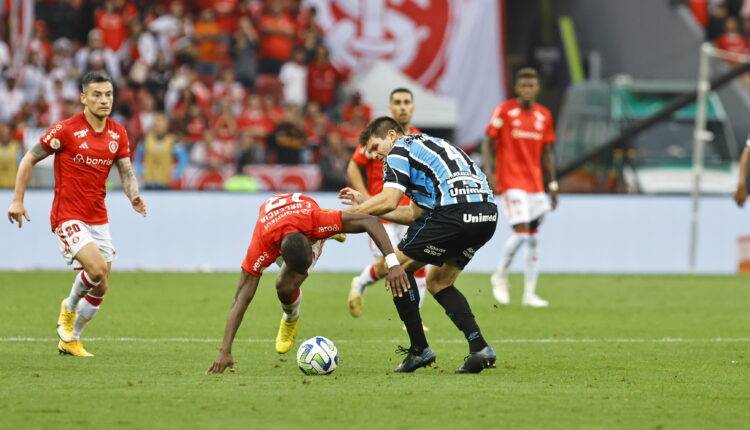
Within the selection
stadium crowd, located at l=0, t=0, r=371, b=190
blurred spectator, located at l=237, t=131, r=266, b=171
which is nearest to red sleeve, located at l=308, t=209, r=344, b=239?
stadium crowd, located at l=0, t=0, r=371, b=190

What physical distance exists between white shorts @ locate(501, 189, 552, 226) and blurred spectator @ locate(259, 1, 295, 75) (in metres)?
10.8

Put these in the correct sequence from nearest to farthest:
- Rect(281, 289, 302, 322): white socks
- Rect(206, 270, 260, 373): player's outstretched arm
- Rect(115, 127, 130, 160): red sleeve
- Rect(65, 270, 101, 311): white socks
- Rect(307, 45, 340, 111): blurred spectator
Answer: Rect(206, 270, 260, 373): player's outstretched arm → Rect(281, 289, 302, 322): white socks → Rect(65, 270, 101, 311): white socks → Rect(115, 127, 130, 160): red sleeve → Rect(307, 45, 340, 111): blurred spectator

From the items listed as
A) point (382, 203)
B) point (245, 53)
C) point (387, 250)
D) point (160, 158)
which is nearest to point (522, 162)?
point (382, 203)

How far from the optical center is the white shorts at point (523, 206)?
17047 millimetres

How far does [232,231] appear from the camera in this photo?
2198 centimetres

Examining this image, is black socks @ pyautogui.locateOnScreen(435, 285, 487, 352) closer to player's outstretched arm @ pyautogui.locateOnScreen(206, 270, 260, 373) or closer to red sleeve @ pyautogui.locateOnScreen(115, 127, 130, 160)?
player's outstretched arm @ pyautogui.locateOnScreen(206, 270, 260, 373)

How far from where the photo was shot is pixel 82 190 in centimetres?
1185

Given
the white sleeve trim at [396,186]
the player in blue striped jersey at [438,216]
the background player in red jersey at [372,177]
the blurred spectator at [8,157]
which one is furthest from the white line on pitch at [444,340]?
the blurred spectator at [8,157]

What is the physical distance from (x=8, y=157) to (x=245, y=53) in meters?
6.02

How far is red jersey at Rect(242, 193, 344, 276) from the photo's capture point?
34.4ft

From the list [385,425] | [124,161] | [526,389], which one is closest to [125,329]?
→ [124,161]

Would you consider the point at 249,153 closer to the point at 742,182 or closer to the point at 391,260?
the point at 742,182

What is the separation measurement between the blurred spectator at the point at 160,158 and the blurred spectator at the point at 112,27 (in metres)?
3.20

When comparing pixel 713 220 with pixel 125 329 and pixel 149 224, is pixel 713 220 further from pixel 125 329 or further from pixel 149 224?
pixel 125 329
